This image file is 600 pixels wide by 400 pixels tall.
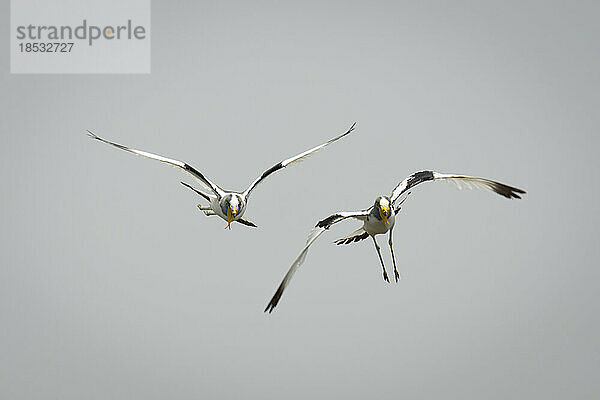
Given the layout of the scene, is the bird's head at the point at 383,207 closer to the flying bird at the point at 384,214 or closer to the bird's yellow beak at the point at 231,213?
the flying bird at the point at 384,214

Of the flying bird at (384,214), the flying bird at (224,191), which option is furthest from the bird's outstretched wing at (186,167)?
the flying bird at (384,214)

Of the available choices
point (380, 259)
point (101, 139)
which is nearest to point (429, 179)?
point (380, 259)

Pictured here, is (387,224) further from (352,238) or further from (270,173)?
(270,173)

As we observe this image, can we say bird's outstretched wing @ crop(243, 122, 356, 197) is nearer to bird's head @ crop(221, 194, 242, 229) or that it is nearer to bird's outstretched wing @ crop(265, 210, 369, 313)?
bird's head @ crop(221, 194, 242, 229)

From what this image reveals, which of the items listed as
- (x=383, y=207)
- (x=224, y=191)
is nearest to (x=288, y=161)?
(x=224, y=191)

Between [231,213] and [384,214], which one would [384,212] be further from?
[231,213]

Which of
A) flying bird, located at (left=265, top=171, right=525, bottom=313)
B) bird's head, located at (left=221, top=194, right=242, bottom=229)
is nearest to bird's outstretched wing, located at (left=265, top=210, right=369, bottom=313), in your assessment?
flying bird, located at (left=265, top=171, right=525, bottom=313)
